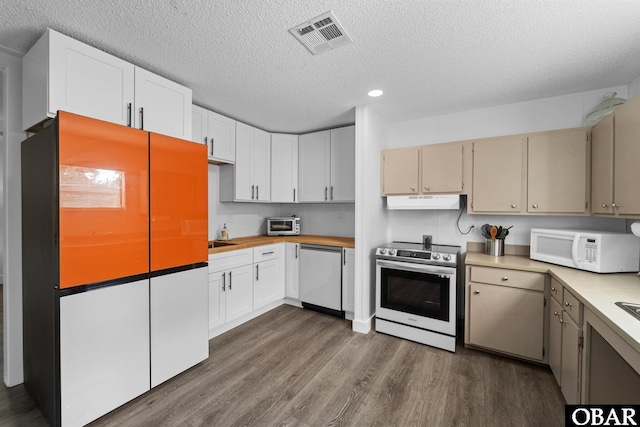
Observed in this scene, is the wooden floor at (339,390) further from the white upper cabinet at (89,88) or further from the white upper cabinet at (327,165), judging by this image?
the white upper cabinet at (89,88)

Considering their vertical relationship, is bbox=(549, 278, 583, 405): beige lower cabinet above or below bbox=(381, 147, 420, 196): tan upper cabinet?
below

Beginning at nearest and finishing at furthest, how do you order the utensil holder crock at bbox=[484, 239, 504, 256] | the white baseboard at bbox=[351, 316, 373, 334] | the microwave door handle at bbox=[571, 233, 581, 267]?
the microwave door handle at bbox=[571, 233, 581, 267]
the utensil holder crock at bbox=[484, 239, 504, 256]
the white baseboard at bbox=[351, 316, 373, 334]

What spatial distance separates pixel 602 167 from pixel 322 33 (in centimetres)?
234

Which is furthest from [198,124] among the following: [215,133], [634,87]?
[634,87]

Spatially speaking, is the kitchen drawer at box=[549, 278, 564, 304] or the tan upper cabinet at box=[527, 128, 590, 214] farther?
the tan upper cabinet at box=[527, 128, 590, 214]

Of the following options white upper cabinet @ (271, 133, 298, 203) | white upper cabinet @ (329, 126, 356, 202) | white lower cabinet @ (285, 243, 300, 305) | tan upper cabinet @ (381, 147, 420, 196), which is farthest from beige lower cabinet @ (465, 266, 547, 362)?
white upper cabinet @ (271, 133, 298, 203)

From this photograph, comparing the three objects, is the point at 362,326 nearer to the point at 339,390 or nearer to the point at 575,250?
the point at 339,390

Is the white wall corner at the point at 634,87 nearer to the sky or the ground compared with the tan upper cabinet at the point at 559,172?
nearer to the sky

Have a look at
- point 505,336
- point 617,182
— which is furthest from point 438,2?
point 505,336

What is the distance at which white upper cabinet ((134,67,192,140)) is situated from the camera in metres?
2.06

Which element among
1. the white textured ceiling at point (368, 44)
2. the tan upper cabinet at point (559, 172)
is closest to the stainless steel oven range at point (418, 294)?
the tan upper cabinet at point (559, 172)

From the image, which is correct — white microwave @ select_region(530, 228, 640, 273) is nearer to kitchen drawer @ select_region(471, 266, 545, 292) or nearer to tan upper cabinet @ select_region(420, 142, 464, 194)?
kitchen drawer @ select_region(471, 266, 545, 292)

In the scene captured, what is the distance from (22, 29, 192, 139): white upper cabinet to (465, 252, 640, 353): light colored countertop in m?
2.99

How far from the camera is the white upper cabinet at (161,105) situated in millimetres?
2057
